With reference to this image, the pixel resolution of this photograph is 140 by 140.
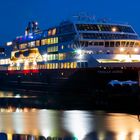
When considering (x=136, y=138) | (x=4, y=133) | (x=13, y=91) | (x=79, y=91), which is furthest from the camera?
(x=13, y=91)

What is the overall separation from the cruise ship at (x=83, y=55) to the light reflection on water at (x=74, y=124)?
258 inches

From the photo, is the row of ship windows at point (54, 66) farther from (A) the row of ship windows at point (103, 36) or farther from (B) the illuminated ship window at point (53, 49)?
(A) the row of ship windows at point (103, 36)

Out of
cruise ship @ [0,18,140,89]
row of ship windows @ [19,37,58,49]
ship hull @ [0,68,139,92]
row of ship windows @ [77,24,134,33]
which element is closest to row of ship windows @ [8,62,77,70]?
cruise ship @ [0,18,140,89]

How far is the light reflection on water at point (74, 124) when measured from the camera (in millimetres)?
36375

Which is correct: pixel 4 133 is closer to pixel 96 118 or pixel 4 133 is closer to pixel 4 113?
Result: pixel 96 118

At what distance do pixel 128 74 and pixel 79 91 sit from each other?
5.51m

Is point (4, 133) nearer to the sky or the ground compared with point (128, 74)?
nearer to the ground

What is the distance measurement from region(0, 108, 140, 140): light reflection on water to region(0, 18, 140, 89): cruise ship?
656 centimetres

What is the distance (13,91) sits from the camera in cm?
7344

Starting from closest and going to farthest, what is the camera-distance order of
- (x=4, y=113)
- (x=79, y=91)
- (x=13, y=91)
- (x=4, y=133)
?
(x=4, y=133) → (x=4, y=113) → (x=79, y=91) → (x=13, y=91)

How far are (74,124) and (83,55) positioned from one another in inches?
650

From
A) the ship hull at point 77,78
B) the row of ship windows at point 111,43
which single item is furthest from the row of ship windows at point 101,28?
the ship hull at point 77,78

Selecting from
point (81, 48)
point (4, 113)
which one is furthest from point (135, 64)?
point (4, 113)

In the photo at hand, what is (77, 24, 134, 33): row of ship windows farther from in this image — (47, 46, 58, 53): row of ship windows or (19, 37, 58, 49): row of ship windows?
(47, 46, 58, 53): row of ship windows
